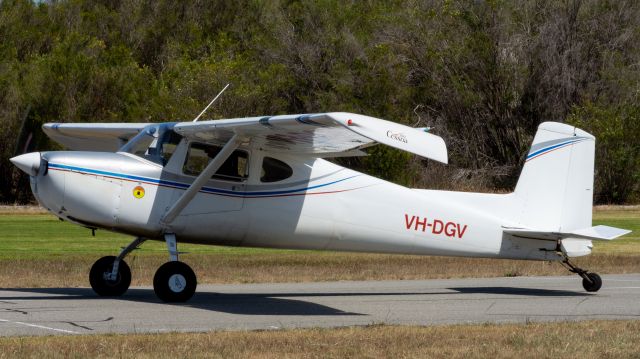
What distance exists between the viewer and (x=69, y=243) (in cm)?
2762

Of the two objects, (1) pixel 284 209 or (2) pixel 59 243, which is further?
(2) pixel 59 243

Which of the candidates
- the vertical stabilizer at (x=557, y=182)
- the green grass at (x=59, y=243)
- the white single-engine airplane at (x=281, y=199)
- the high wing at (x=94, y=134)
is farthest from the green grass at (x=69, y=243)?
the vertical stabilizer at (x=557, y=182)

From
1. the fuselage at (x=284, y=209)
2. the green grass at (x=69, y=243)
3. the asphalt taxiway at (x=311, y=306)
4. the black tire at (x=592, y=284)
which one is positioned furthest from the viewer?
the green grass at (x=69, y=243)

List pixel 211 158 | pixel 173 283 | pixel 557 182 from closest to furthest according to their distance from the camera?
1. pixel 173 283
2. pixel 211 158
3. pixel 557 182

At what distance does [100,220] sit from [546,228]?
647 cm

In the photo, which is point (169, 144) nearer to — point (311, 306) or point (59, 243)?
point (311, 306)

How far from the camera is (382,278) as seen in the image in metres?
18.0

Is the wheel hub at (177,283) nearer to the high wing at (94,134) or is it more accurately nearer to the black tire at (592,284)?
the high wing at (94,134)

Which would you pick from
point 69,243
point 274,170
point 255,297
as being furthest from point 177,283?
point 69,243

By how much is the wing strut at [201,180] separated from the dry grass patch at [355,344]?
10.6 feet

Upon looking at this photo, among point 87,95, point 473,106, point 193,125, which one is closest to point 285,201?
point 193,125

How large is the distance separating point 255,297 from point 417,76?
47.1 meters

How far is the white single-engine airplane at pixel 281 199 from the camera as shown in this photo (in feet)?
42.9

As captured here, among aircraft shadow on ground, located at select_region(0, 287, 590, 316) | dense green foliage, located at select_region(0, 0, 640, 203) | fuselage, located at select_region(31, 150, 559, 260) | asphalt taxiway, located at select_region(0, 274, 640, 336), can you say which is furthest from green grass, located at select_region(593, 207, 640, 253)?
fuselage, located at select_region(31, 150, 559, 260)
